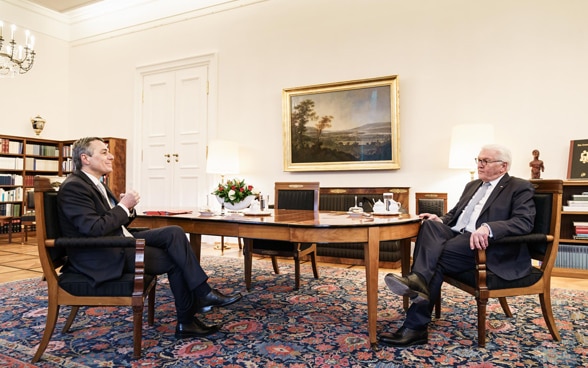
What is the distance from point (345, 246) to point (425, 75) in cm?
227

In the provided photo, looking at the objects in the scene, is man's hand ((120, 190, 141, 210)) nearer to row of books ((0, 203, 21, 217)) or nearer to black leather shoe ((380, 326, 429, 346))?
black leather shoe ((380, 326, 429, 346))

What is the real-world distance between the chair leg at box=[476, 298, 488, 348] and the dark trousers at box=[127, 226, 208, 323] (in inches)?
58.8

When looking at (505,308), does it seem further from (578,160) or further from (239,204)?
(578,160)

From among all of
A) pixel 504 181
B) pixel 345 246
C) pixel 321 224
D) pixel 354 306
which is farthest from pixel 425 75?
pixel 321 224

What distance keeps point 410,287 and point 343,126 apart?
354 cm

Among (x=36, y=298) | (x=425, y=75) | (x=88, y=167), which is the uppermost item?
(x=425, y=75)

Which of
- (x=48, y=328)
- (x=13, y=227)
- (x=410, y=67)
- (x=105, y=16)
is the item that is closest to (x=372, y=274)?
(x=48, y=328)

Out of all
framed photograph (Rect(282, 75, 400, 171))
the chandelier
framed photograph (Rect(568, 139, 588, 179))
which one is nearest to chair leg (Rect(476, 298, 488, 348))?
framed photograph (Rect(568, 139, 588, 179))

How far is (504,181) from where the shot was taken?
255 cm

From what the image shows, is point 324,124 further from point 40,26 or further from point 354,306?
point 40,26

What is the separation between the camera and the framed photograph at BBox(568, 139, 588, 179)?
4.18 metres

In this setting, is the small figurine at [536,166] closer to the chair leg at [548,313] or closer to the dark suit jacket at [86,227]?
the chair leg at [548,313]

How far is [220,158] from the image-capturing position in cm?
580

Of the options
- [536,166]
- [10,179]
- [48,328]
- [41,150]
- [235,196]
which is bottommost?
Result: [48,328]
